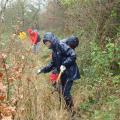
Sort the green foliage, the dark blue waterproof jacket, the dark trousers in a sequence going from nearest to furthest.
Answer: the dark blue waterproof jacket < the dark trousers < the green foliage

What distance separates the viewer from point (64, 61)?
725cm

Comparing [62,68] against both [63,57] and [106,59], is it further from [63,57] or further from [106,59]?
[106,59]

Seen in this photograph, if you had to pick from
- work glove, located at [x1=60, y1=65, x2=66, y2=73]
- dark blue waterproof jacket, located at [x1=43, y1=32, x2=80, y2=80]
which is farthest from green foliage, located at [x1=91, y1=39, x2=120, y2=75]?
work glove, located at [x1=60, y1=65, x2=66, y2=73]

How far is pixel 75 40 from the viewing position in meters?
7.31

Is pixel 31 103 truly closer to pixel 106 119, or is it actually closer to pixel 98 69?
pixel 106 119

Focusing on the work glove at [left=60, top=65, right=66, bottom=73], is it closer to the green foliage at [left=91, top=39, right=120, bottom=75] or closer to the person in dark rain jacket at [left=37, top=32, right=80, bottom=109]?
the person in dark rain jacket at [left=37, top=32, right=80, bottom=109]

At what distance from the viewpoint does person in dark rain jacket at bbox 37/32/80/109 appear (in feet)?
23.4

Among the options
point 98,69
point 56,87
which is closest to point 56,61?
point 56,87

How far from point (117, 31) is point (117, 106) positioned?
14.3ft

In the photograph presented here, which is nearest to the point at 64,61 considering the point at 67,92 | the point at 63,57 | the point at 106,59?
the point at 63,57

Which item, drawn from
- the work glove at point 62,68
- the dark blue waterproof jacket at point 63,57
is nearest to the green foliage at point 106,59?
the dark blue waterproof jacket at point 63,57

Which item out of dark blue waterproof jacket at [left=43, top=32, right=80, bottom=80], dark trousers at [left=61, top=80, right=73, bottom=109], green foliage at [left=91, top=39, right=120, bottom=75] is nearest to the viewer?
dark blue waterproof jacket at [left=43, top=32, right=80, bottom=80]

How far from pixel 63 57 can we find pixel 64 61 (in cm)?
12

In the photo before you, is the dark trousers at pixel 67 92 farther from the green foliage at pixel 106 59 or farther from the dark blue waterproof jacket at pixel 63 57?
the green foliage at pixel 106 59
